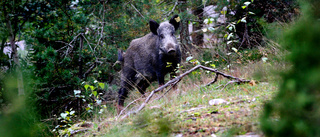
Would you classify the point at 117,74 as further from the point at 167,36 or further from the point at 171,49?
the point at 171,49

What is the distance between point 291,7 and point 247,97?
28.0 ft

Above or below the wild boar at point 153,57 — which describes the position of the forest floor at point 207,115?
below

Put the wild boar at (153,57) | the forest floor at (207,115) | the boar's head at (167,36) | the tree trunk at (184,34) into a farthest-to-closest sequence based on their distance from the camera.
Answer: the tree trunk at (184,34)
the wild boar at (153,57)
the boar's head at (167,36)
the forest floor at (207,115)

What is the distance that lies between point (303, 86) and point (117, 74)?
9.74 metres

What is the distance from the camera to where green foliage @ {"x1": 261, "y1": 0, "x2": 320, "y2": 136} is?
1473mm

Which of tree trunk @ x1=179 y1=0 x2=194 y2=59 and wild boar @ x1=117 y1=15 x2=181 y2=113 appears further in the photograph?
tree trunk @ x1=179 y1=0 x2=194 y2=59

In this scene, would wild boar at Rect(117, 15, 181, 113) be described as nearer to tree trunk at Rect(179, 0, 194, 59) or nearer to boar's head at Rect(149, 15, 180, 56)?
boar's head at Rect(149, 15, 180, 56)

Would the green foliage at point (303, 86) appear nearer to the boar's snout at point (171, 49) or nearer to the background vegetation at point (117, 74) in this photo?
the background vegetation at point (117, 74)

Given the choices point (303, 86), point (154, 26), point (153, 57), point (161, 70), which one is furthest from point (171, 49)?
point (303, 86)

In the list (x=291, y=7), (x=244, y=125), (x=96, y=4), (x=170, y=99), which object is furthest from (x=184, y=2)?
(x=244, y=125)

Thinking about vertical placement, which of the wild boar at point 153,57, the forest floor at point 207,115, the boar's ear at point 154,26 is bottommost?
the forest floor at point 207,115

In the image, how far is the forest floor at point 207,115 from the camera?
9.41ft

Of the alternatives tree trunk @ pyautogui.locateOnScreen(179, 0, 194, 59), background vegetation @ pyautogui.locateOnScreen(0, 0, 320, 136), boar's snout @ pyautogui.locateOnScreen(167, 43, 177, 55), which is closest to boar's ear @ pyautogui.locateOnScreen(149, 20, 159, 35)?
boar's snout @ pyautogui.locateOnScreen(167, 43, 177, 55)

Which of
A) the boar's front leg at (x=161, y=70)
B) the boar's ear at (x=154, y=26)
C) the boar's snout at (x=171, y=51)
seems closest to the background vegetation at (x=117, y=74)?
the boar's front leg at (x=161, y=70)
